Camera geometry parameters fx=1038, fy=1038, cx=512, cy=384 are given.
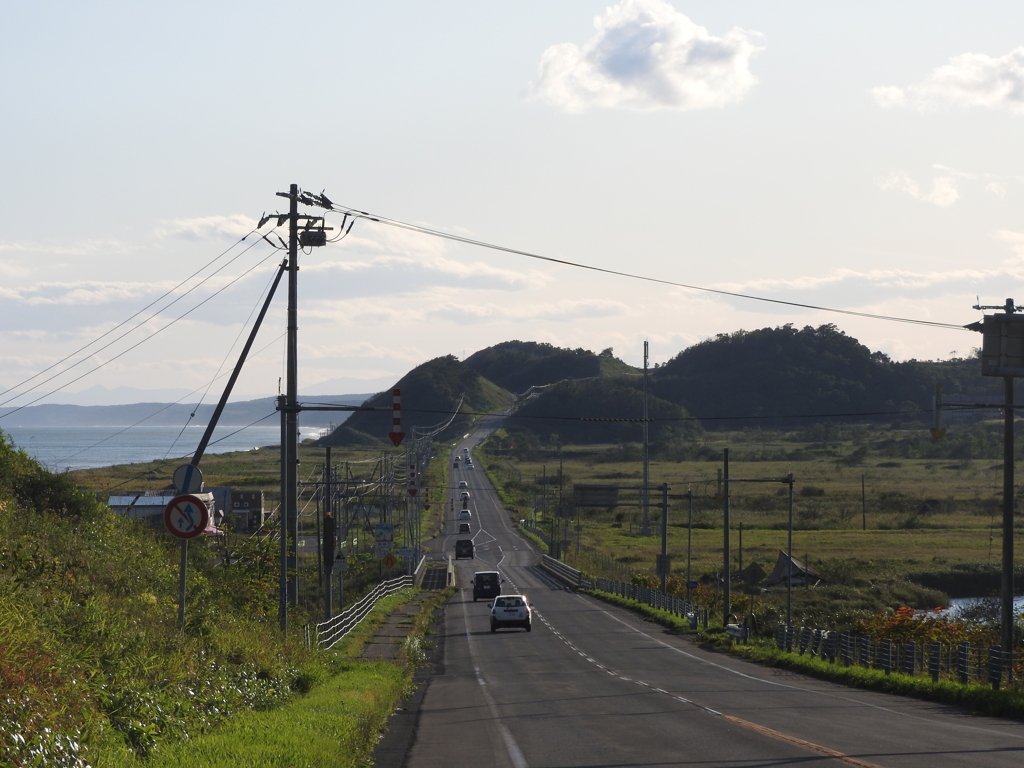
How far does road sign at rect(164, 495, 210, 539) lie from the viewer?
13492mm

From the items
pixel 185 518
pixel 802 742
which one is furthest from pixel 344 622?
pixel 802 742

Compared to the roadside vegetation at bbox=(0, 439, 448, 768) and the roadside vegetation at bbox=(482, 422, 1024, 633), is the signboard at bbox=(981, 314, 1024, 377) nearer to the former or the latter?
the roadside vegetation at bbox=(0, 439, 448, 768)

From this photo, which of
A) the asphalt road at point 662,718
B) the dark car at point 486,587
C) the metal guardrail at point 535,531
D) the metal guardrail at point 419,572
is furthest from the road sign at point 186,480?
the metal guardrail at point 535,531

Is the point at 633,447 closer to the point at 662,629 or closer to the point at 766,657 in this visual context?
the point at 662,629

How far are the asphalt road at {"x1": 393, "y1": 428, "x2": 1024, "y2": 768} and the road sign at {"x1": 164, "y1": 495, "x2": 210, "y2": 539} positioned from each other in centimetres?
404

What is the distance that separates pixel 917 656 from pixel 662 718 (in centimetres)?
1117

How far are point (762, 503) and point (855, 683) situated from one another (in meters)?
103

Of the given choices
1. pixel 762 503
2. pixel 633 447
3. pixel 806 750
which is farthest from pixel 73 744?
pixel 633 447

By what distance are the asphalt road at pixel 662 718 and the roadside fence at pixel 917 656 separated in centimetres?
145

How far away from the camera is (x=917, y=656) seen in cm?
2486

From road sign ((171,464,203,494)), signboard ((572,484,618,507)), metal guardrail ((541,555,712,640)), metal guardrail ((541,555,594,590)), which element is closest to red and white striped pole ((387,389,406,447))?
road sign ((171,464,203,494))

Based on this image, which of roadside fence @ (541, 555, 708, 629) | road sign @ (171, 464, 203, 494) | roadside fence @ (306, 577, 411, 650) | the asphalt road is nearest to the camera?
the asphalt road

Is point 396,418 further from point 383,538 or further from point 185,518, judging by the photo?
point 383,538

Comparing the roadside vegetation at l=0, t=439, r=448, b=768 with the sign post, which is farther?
the sign post
